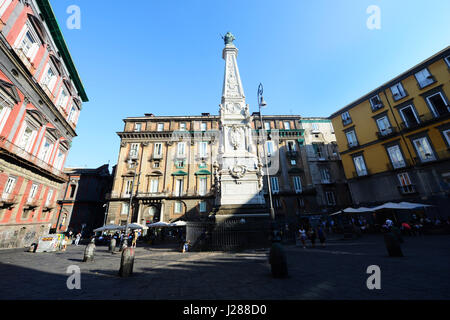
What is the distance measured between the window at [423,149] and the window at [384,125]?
280 centimetres

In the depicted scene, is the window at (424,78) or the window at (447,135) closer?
the window at (447,135)

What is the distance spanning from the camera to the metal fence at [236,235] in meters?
9.97

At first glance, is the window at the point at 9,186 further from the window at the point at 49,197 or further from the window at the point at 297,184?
the window at the point at 297,184

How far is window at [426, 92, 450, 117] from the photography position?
19375mm

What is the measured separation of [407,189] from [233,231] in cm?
2207

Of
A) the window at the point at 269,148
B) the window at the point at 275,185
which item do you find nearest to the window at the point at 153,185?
the window at the point at 275,185

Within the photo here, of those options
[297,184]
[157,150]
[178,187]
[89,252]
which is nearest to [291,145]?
[297,184]

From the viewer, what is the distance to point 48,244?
13.9m

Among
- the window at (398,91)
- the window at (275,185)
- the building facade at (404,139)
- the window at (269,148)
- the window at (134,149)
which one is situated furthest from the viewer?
the window at (269,148)

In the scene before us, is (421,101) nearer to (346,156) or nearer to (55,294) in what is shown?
(346,156)

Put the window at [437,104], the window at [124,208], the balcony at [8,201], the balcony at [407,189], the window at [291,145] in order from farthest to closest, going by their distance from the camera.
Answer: the window at [291,145], the window at [124,208], the balcony at [407,189], the window at [437,104], the balcony at [8,201]

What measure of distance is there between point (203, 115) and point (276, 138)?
1456 centimetres

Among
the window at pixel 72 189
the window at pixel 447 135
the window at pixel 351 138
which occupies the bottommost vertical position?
the window at pixel 72 189

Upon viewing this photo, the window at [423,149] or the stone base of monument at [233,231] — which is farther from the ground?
the window at [423,149]
